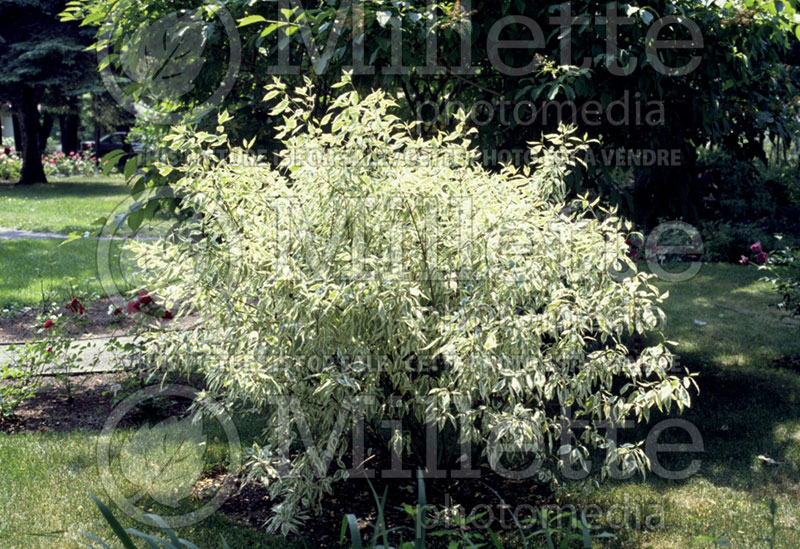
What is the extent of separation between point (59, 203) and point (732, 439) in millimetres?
16819

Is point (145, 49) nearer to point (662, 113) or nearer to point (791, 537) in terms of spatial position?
point (662, 113)

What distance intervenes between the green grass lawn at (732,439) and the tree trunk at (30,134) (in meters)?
19.6

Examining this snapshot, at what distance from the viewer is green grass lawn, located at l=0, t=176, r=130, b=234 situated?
14.7m

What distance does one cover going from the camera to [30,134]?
2259cm

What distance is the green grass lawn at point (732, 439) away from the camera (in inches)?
156

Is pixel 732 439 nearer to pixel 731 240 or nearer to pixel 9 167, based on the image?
pixel 731 240

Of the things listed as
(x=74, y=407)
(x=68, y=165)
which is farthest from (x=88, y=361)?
(x=68, y=165)

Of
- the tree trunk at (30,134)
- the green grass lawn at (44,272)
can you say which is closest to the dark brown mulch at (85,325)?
the green grass lawn at (44,272)

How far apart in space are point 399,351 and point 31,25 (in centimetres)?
2065

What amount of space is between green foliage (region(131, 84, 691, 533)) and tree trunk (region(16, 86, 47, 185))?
20.8m

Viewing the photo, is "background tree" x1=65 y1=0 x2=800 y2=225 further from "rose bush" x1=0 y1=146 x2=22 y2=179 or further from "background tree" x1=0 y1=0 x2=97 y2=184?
"rose bush" x1=0 y1=146 x2=22 y2=179

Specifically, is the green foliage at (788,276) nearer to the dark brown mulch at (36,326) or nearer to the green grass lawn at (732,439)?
the green grass lawn at (732,439)

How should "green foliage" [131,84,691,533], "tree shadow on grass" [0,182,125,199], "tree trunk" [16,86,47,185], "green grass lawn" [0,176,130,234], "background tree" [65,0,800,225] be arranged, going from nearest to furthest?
"green foliage" [131,84,691,533] → "background tree" [65,0,800,225] → "green grass lawn" [0,176,130,234] → "tree shadow on grass" [0,182,125,199] → "tree trunk" [16,86,47,185]

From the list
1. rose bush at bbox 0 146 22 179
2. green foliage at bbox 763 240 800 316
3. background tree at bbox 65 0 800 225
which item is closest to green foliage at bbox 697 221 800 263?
green foliage at bbox 763 240 800 316
